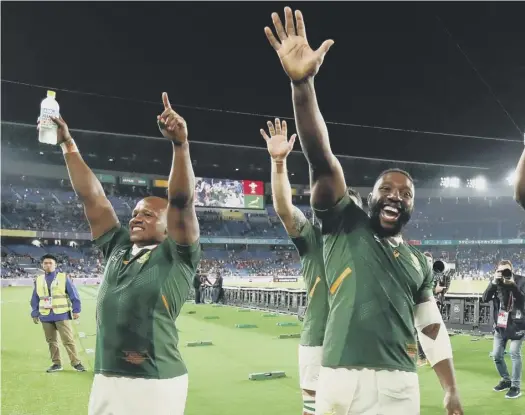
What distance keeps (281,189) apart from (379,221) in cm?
140

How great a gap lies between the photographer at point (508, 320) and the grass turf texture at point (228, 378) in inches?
16.3

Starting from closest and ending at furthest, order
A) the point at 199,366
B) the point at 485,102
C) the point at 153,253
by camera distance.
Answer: the point at 153,253 → the point at 199,366 → the point at 485,102

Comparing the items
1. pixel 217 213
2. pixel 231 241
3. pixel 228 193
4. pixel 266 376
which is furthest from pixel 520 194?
pixel 217 213

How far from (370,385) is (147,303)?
1366 mm

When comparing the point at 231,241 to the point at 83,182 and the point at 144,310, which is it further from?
the point at 144,310

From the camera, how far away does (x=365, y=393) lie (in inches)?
94.3

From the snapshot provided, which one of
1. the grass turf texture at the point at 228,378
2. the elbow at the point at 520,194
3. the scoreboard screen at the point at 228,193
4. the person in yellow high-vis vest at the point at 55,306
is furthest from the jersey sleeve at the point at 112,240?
the scoreboard screen at the point at 228,193

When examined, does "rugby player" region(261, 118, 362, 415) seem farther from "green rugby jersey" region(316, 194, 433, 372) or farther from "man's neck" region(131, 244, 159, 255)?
"green rugby jersey" region(316, 194, 433, 372)

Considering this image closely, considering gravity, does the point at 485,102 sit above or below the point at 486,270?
above

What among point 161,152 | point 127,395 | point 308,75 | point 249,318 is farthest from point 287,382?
point 161,152

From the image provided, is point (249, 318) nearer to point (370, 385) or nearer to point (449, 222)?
point (370, 385)

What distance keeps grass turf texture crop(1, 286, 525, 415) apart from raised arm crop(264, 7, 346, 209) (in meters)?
4.85

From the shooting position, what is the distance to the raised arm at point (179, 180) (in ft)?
10.2

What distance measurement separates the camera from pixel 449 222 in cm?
7081
